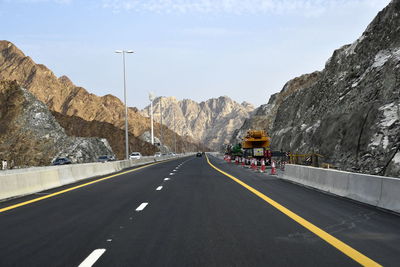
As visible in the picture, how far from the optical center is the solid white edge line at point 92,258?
5.88 metres

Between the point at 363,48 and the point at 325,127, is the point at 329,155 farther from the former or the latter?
the point at 363,48

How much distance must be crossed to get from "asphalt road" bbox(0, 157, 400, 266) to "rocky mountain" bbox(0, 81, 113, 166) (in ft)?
191

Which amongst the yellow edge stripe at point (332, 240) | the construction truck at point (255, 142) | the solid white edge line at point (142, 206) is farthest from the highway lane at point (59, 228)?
the construction truck at point (255, 142)

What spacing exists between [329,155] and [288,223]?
3148 cm

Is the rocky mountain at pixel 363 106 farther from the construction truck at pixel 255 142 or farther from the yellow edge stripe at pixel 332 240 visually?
the yellow edge stripe at pixel 332 240

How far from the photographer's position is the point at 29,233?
8.20 m

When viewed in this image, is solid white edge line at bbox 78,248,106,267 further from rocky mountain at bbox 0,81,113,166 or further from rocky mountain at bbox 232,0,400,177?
rocky mountain at bbox 0,81,113,166

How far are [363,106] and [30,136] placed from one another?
50950mm

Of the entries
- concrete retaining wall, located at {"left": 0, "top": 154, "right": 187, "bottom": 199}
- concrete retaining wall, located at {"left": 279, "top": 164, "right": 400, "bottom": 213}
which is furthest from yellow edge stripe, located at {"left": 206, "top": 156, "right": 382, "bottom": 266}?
concrete retaining wall, located at {"left": 0, "top": 154, "right": 187, "bottom": 199}

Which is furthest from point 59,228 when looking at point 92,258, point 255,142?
point 255,142

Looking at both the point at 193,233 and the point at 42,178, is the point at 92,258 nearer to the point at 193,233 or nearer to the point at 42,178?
the point at 193,233

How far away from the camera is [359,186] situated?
41.8 ft

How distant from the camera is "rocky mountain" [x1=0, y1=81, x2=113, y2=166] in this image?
6744 cm

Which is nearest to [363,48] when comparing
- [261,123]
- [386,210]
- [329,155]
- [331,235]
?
[329,155]
